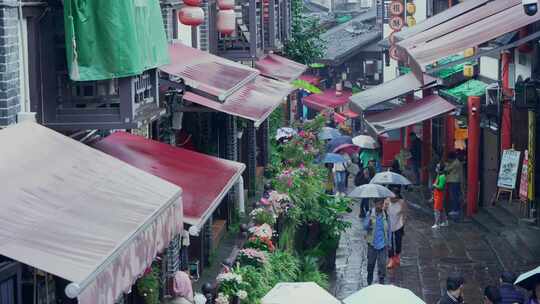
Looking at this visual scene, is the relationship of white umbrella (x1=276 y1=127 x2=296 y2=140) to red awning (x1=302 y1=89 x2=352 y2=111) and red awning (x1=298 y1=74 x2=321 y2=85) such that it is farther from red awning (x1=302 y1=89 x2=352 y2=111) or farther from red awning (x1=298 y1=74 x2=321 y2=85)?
red awning (x1=302 y1=89 x2=352 y2=111)

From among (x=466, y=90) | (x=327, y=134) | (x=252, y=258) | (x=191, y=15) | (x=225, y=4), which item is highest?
(x=191, y=15)

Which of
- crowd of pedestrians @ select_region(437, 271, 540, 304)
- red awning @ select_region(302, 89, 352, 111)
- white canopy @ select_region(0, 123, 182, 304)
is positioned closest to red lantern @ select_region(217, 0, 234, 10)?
crowd of pedestrians @ select_region(437, 271, 540, 304)

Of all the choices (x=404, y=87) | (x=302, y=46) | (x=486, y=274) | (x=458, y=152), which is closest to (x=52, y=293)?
(x=486, y=274)

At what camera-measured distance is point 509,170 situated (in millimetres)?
25234

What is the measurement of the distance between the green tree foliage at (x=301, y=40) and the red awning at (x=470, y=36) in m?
11.4

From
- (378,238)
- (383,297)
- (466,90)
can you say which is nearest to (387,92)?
(466,90)

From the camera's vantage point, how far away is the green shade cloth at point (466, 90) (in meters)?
28.7

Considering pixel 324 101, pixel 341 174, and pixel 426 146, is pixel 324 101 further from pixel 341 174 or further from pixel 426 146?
pixel 341 174

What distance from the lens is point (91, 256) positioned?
732cm

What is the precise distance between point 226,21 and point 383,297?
920cm

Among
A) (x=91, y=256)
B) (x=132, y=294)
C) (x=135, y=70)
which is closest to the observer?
(x=91, y=256)

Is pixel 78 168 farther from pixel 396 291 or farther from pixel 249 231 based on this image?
pixel 249 231

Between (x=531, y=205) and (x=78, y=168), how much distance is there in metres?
16.0

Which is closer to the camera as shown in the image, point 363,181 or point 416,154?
point 363,181
